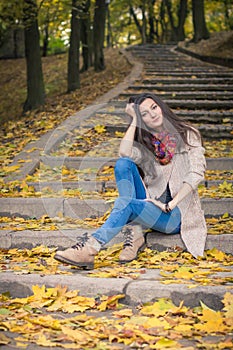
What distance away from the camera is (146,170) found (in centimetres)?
545

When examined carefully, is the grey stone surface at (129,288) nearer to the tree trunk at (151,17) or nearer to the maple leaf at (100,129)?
the maple leaf at (100,129)

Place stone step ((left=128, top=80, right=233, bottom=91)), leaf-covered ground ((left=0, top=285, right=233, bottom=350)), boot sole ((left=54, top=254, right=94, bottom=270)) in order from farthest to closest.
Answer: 1. stone step ((left=128, top=80, right=233, bottom=91))
2. boot sole ((left=54, top=254, right=94, bottom=270))
3. leaf-covered ground ((left=0, top=285, right=233, bottom=350))

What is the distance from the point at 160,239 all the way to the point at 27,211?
162 cm

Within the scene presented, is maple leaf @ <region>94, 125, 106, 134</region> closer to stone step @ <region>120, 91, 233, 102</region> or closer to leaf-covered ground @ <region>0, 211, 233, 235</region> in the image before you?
stone step @ <region>120, 91, 233, 102</region>

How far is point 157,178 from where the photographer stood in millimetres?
5453

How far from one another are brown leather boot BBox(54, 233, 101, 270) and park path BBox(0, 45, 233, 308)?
100mm

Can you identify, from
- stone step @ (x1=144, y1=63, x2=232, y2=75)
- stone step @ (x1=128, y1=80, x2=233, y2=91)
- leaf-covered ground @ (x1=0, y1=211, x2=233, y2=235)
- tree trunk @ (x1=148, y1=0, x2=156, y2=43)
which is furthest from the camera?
tree trunk @ (x1=148, y1=0, x2=156, y2=43)

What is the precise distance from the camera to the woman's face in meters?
5.32

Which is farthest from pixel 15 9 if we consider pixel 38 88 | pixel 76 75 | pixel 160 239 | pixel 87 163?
pixel 160 239

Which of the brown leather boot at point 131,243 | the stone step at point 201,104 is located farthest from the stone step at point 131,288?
the stone step at point 201,104

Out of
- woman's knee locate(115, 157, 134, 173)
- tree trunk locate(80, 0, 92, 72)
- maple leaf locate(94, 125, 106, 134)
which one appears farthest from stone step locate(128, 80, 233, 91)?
woman's knee locate(115, 157, 134, 173)

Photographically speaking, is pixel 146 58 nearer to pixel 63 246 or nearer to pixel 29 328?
pixel 63 246

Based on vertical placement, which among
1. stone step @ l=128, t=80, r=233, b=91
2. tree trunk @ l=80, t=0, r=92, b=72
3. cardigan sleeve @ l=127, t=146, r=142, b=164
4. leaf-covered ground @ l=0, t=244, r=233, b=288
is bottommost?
leaf-covered ground @ l=0, t=244, r=233, b=288

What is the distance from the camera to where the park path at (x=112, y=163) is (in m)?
4.32
